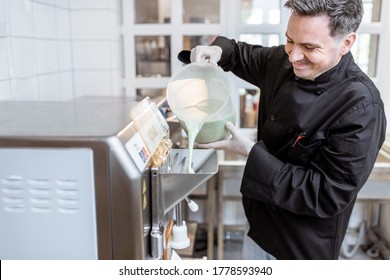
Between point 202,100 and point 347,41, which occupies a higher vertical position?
point 347,41

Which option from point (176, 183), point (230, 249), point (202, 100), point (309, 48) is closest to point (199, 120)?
point (202, 100)

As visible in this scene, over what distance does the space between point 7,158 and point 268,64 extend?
0.88m

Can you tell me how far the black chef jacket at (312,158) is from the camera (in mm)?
978

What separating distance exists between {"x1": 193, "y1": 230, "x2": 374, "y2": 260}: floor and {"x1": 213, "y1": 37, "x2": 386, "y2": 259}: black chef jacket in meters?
1.30

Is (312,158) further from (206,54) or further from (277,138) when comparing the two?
(206,54)

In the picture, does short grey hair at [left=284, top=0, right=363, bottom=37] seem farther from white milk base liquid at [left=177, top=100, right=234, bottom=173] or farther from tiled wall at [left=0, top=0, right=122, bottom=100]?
tiled wall at [left=0, top=0, right=122, bottom=100]

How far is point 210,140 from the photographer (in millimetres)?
1039

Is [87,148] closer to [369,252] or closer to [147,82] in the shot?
[147,82]

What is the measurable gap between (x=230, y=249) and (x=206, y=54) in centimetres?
170

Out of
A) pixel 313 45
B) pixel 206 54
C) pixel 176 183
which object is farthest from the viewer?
pixel 206 54

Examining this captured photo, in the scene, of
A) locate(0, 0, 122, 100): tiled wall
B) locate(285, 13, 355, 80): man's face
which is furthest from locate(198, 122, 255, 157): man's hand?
locate(0, 0, 122, 100): tiled wall

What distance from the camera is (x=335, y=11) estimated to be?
92 centimetres

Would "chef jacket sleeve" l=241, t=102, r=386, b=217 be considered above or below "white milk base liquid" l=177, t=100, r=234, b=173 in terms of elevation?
below

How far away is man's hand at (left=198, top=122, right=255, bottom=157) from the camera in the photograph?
1.03 metres
